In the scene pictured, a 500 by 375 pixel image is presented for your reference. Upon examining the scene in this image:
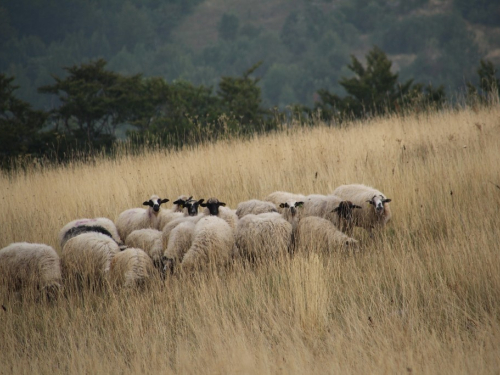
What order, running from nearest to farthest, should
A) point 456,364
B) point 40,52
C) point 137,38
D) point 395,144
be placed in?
1. point 456,364
2. point 395,144
3. point 40,52
4. point 137,38

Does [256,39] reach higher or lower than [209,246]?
higher

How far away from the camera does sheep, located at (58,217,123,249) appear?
753cm

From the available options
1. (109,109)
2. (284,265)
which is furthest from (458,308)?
(109,109)

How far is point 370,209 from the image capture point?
24.3ft

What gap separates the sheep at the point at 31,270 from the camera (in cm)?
623

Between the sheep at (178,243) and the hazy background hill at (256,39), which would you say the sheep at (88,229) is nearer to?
the sheep at (178,243)

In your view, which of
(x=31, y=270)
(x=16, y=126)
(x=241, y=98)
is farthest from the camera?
(x=241, y=98)

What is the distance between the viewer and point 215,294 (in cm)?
538

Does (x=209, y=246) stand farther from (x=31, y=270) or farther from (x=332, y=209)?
(x=31, y=270)

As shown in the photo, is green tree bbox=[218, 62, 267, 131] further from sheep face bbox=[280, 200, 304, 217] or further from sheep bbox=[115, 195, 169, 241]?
sheep face bbox=[280, 200, 304, 217]

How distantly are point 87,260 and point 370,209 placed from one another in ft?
12.3

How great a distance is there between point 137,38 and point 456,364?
4568 inches

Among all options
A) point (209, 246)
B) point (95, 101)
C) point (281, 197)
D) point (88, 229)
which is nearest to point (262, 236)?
point (209, 246)

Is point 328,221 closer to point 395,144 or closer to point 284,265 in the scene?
point 284,265
